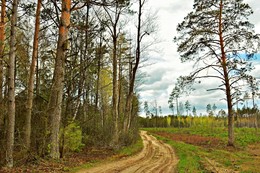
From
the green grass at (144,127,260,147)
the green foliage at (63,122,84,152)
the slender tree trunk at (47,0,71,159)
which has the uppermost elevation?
the slender tree trunk at (47,0,71,159)

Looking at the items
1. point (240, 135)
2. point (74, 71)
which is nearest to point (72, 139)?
point (74, 71)

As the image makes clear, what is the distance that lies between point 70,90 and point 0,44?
13.5 feet

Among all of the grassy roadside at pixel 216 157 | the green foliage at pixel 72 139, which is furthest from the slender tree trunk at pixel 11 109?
the grassy roadside at pixel 216 157

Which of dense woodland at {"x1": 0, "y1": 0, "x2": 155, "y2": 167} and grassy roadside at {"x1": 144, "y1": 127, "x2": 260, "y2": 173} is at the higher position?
dense woodland at {"x1": 0, "y1": 0, "x2": 155, "y2": 167}

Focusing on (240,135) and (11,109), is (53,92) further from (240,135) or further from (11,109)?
(240,135)

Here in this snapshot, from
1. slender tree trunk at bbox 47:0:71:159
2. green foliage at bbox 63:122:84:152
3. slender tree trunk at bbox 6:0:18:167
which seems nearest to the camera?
slender tree trunk at bbox 6:0:18:167

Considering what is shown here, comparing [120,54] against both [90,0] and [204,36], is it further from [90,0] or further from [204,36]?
[90,0]

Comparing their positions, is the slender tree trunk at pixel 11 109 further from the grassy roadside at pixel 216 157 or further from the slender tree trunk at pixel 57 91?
the grassy roadside at pixel 216 157

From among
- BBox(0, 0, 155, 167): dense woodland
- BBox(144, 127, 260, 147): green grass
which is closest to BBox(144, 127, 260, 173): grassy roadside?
BBox(144, 127, 260, 147): green grass

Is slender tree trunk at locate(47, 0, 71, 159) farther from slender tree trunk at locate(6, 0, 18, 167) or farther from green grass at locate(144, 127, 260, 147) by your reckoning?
green grass at locate(144, 127, 260, 147)

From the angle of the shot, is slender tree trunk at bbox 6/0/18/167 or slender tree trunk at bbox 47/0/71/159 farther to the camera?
slender tree trunk at bbox 47/0/71/159

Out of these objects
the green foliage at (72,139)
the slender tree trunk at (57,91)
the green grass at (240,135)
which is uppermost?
the slender tree trunk at (57,91)

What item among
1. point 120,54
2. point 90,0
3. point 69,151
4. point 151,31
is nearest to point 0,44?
point 90,0

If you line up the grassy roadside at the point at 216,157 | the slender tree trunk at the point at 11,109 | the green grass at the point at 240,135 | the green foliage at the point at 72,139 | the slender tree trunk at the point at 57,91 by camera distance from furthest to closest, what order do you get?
the green grass at the point at 240,135, the green foliage at the point at 72,139, the grassy roadside at the point at 216,157, the slender tree trunk at the point at 57,91, the slender tree trunk at the point at 11,109
